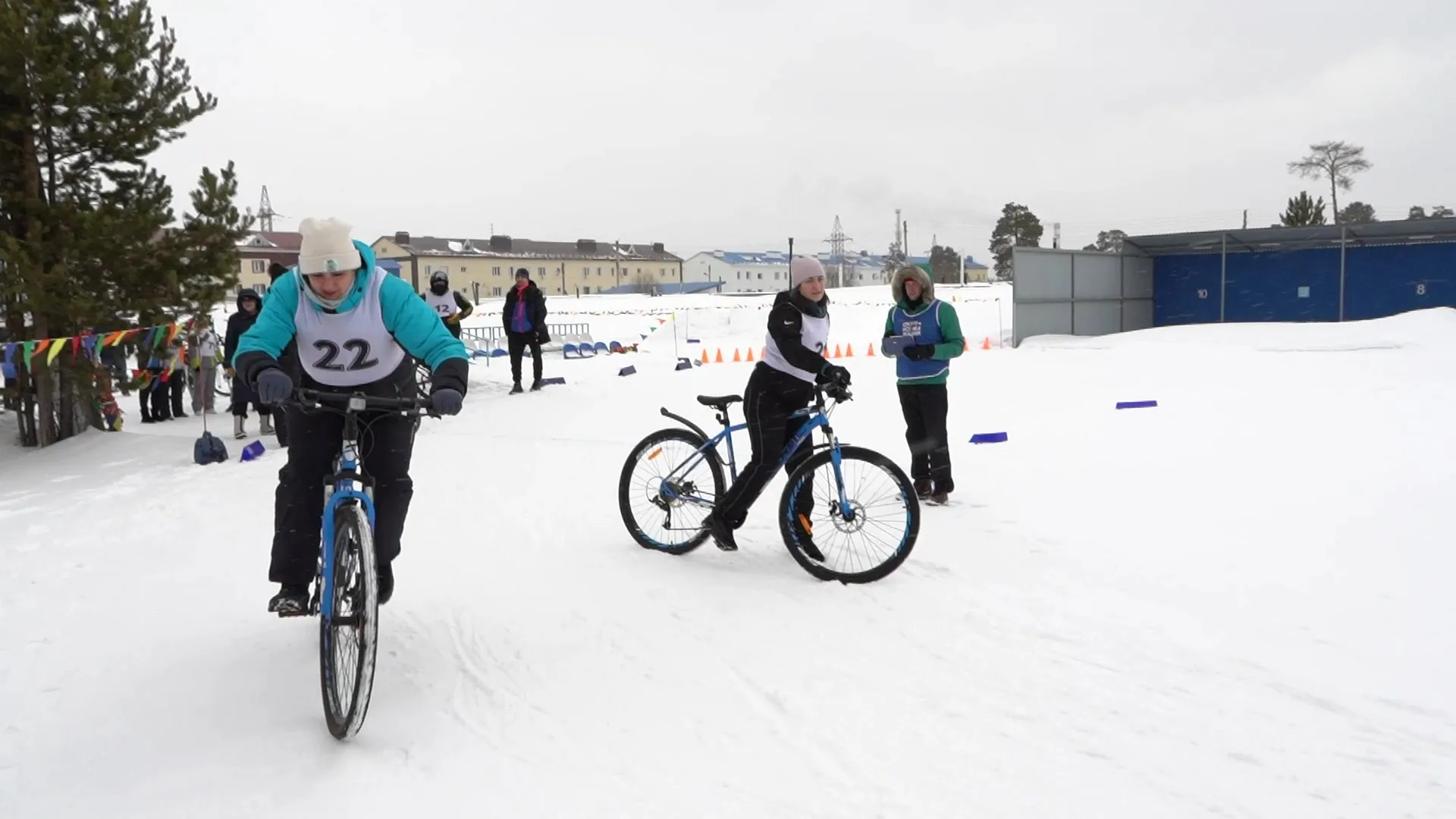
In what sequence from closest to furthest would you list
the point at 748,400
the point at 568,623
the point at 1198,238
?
the point at 568,623, the point at 748,400, the point at 1198,238

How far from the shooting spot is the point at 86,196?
11.7m

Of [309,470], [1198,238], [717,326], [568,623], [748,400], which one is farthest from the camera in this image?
[717,326]

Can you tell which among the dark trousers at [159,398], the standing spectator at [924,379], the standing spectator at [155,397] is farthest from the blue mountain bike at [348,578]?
the dark trousers at [159,398]

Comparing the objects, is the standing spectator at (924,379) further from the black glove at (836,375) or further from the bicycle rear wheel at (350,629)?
the bicycle rear wheel at (350,629)

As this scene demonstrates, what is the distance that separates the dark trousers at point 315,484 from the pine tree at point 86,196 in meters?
8.71

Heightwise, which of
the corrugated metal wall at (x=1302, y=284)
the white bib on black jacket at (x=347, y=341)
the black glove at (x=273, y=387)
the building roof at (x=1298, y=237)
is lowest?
the black glove at (x=273, y=387)

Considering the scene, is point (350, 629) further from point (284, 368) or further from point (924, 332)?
point (924, 332)

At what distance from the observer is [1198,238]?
2762cm

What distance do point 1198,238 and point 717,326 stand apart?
16294mm

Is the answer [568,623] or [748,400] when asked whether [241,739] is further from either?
[748,400]

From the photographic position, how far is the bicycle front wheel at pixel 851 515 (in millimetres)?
5211

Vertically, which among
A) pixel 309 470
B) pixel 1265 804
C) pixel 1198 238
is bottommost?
pixel 1265 804

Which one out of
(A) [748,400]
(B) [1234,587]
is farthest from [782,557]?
(B) [1234,587]

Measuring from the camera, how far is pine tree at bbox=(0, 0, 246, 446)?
35.0 ft
